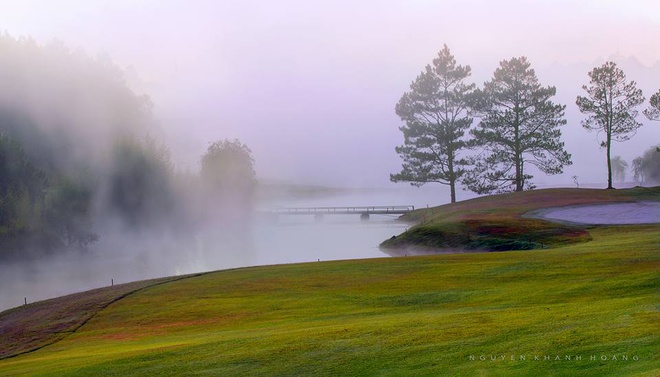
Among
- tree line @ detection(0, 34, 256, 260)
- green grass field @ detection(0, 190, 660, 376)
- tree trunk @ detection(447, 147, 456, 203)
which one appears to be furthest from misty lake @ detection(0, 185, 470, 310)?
green grass field @ detection(0, 190, 660, 376)

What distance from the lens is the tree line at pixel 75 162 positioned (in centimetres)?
7381

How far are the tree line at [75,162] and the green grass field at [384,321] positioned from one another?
40714 millimetres

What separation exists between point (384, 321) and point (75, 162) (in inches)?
2823

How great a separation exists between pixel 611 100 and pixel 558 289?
2718 inches

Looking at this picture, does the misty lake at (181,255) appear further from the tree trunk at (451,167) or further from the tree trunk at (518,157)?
the tree trunk at (518,157)

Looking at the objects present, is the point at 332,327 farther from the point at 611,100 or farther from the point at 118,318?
the point at 611,100

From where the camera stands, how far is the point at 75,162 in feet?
276

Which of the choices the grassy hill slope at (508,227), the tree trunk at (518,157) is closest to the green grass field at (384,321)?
the grassy hill slope at (508,227)

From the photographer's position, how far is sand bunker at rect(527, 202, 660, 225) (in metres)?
56.2

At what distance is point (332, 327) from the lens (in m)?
20.9

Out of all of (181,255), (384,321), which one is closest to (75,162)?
(181,255)

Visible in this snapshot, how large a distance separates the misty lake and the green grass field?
19510mm

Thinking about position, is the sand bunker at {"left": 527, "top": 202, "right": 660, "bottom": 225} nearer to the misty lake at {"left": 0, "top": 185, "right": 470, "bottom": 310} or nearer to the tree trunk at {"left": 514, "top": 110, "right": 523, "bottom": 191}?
the misty lake at {"left": 0, "top": 185, "right": 470, "bottom": 310}

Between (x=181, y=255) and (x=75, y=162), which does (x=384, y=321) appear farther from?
(x=75, y=162)
